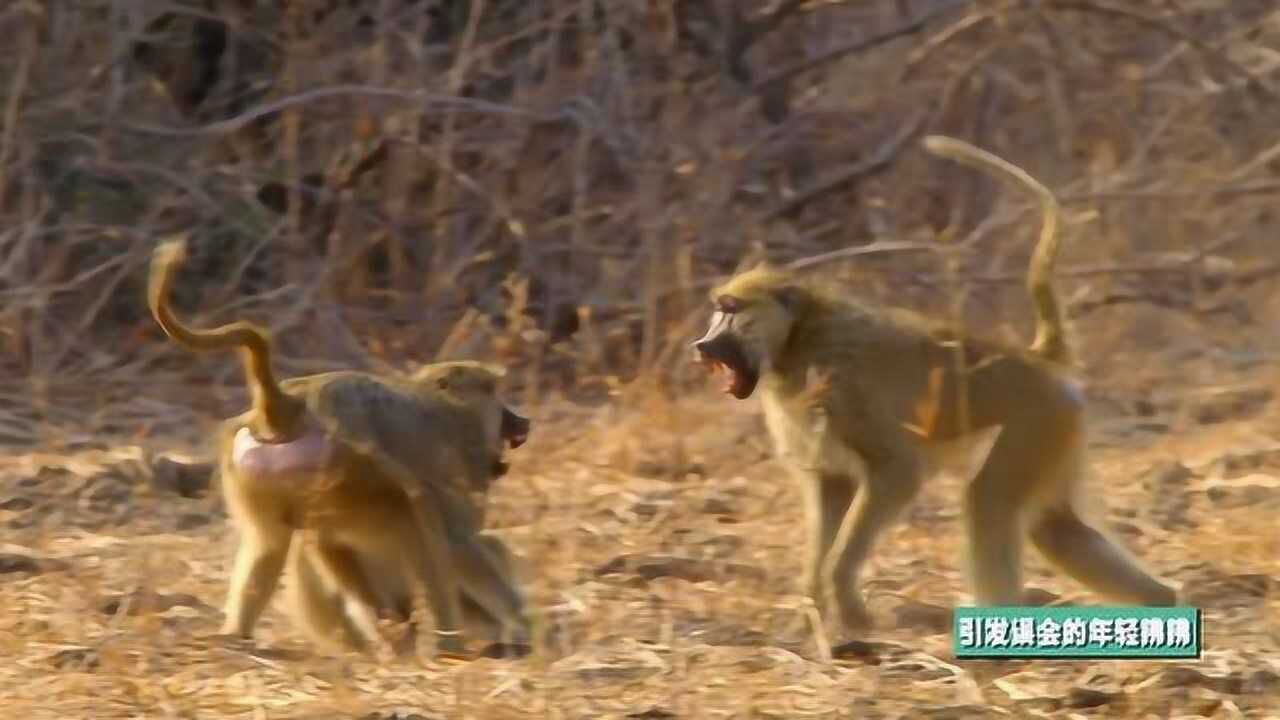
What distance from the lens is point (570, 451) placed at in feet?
23.6

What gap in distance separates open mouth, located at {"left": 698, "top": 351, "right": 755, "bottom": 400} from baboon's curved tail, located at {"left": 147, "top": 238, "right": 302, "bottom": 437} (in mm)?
1014

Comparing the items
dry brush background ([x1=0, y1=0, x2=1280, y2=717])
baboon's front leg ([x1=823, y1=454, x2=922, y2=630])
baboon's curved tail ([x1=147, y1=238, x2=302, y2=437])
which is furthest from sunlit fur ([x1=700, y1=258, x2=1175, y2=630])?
baboon's curved tail ([x1=147, y1=238, x2=302, y2=437])

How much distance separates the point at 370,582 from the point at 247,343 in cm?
67

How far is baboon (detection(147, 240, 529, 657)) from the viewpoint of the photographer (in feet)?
15.5

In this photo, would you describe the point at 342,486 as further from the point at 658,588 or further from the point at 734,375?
the point at 658,588

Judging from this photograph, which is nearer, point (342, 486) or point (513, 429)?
point (342, 486)

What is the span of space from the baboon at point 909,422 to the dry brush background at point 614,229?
0.50m

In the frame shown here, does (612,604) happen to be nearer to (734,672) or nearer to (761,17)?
(734,672)

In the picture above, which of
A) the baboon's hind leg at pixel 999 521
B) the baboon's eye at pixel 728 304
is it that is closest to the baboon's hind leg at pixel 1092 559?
the baboon's hind leg at pixel 999 521

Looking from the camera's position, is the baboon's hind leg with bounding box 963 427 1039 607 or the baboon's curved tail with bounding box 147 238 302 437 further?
the baboon's hind leg with bounding box 963 427 1039 607

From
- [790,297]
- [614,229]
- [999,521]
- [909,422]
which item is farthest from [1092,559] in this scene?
[614,229]

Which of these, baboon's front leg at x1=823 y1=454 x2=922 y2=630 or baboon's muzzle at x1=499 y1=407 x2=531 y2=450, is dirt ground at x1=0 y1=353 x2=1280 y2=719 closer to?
baboon's front leg at x1=823 y1=454 x2=922 y2=630

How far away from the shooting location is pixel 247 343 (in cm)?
463

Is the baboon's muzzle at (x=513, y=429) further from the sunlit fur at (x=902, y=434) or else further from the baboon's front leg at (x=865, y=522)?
the baboon's front leg at (x=865, y=522)
